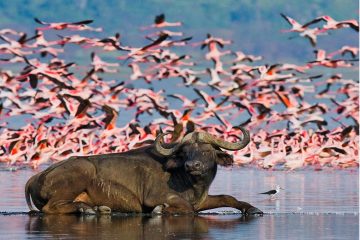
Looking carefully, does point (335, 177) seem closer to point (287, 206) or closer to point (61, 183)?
point (287, 206)

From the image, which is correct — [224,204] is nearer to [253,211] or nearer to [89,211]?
[253,211]

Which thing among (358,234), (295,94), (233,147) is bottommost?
(358,234)

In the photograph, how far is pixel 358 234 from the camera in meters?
14.4

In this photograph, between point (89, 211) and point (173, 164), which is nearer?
point (89, 211)

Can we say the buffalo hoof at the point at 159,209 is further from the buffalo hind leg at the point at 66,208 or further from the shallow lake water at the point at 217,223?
the buffalo hind leg at the point at 66,208

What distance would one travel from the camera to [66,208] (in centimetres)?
1703

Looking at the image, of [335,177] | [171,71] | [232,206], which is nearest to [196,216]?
[232,206]

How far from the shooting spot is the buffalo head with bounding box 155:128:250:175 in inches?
685

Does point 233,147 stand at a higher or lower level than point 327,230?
higher

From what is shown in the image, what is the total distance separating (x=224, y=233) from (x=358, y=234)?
1336 millimetres

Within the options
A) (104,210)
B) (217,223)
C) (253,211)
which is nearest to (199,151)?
(253,211)

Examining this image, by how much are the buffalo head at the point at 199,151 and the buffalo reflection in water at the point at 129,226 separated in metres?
0.69

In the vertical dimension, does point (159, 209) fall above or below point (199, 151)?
below

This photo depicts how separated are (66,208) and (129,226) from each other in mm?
1807
